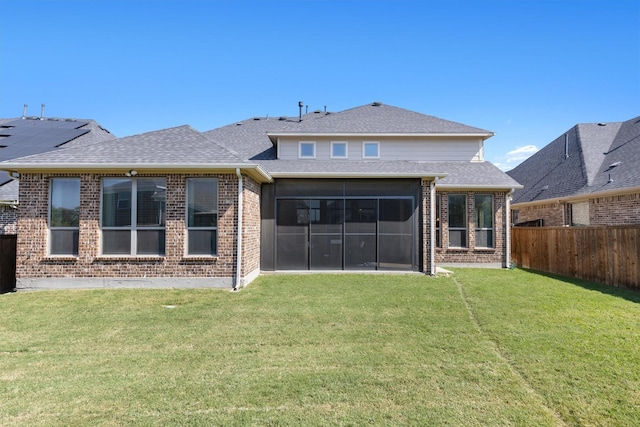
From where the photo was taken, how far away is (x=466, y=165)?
42.5 feet

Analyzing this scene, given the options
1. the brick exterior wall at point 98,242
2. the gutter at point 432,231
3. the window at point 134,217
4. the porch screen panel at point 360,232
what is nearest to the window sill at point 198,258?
the brick exterior wall at point 98,242

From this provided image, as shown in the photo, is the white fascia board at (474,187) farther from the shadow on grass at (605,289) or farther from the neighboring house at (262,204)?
the shadow on grass at (605,289)

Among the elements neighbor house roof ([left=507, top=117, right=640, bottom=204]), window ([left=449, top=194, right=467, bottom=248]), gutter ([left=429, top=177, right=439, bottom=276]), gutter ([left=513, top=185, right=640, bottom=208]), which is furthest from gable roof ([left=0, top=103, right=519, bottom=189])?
neighbor house roof ([left=507, top=117, right=640, bottom=204])

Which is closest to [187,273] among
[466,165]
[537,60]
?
[466,165]

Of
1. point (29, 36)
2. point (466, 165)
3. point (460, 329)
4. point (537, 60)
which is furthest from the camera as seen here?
point (466, 165)

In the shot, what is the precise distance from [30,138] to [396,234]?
19.1 meters

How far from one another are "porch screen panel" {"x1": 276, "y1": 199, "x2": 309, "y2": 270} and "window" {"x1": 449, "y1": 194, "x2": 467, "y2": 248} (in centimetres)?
572

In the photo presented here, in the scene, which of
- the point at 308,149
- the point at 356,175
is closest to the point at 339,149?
the point at 308,149

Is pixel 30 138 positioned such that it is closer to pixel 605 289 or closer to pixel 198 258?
pixel 198 258

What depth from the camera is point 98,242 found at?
8133 millimetres

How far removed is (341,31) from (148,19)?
19.7ft

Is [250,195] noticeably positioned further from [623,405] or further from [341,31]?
[623,405]

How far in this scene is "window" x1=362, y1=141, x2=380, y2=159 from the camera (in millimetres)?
12750

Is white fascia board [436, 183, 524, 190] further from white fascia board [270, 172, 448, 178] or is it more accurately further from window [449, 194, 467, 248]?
white fascia board [270, 172, 448, 178]
